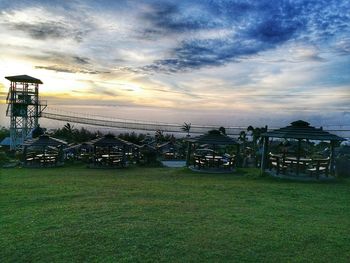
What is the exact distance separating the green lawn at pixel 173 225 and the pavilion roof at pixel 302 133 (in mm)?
4188

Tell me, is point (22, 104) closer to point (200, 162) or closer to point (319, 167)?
point (200, 162)

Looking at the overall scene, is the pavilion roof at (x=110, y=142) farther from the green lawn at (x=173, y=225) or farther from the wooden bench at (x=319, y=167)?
the wooden bench at (x=319, y=167)

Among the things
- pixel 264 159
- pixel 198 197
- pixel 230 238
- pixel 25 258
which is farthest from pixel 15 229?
pixel 264 159

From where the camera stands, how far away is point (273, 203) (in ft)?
29.3

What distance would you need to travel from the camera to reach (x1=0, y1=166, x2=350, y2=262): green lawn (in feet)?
17.3

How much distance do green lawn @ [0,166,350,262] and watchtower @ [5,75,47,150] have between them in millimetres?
42710

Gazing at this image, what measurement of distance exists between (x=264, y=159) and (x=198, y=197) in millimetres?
7271

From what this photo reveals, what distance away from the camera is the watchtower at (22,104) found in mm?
48906

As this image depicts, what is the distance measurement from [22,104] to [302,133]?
44.5 metres

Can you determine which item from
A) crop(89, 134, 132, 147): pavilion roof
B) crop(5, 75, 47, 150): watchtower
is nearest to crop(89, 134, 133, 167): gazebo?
crop(89, 134, 132, 147): pavilion roof

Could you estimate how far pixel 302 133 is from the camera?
15.0 metres

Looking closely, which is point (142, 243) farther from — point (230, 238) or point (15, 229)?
point (15, 229)

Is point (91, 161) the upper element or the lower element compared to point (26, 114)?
lower

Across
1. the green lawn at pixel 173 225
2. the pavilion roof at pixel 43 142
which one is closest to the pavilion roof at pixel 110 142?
→ the pavilion roof at pixel 43 142
